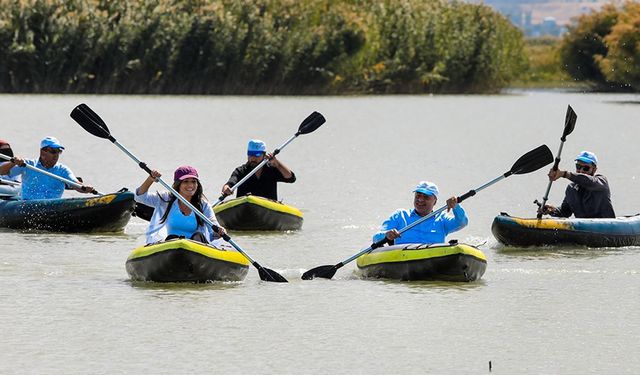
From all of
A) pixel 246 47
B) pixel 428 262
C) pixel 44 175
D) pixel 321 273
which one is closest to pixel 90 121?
pixel 44 175

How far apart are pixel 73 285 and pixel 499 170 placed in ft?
71.7

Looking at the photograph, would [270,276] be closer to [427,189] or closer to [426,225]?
[426,225]

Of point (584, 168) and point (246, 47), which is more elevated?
point (246, 47)

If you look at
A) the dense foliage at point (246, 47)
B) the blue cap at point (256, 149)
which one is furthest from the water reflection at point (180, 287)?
the dense foliage at point (246, 47)

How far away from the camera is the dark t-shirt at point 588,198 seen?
18469 mm

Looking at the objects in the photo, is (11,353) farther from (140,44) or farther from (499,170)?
(140,44)

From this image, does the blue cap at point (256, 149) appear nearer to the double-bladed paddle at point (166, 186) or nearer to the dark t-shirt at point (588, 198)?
the double-bladed paddle at point (166, 186)

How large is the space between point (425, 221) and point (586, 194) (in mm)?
3787

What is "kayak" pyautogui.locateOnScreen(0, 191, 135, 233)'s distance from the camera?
64.2 ft

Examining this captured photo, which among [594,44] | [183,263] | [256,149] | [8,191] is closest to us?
[183,263]

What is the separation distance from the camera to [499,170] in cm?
3628

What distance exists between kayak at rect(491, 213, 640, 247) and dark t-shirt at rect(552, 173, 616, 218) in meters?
0.30

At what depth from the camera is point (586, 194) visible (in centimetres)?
1888

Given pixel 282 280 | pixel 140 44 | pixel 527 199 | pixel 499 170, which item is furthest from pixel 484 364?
pixel 140 44
